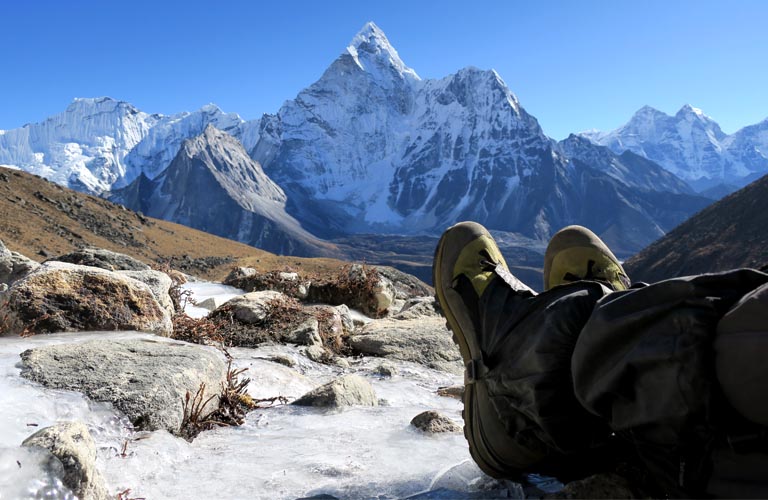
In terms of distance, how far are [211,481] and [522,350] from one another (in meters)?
1.45

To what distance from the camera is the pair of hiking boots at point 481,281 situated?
2432mm

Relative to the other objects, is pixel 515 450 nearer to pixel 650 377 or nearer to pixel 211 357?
pixel 650 377

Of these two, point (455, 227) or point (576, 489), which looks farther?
point (455, 227)

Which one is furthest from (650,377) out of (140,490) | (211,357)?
(211,357)

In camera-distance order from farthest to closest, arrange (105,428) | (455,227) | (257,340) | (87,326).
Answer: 1. (257,340)
2. (87,326)
3. (455,227)
4. (105,428)

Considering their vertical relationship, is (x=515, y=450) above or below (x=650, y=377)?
below

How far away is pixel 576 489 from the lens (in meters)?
2.06

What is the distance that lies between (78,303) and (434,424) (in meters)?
2.88

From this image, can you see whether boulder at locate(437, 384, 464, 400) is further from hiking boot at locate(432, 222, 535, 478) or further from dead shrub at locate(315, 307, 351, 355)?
hiking boot at locate(432, 222, 535, 478)

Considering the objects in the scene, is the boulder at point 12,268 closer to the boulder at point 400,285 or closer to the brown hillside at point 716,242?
the boulder at point 400,285

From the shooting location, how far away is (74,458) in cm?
198

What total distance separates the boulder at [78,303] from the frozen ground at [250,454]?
399mm

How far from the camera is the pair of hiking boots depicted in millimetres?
2432

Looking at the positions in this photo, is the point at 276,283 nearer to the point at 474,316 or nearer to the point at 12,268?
the point at 12,268
